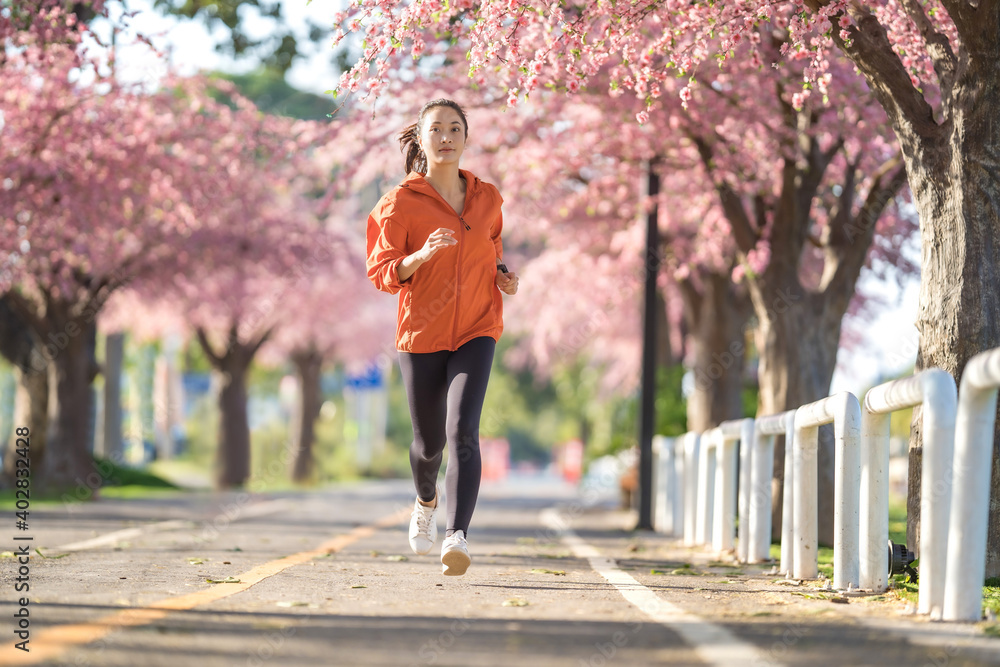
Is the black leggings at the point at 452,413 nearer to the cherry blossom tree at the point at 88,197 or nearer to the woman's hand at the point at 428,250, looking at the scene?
the woman's hand at the point at 428,250

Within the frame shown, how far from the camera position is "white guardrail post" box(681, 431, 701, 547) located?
11.4m

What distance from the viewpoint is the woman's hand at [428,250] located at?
217 inches

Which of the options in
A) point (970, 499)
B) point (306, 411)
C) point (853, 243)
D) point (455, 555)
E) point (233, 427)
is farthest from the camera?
point (306, 411)

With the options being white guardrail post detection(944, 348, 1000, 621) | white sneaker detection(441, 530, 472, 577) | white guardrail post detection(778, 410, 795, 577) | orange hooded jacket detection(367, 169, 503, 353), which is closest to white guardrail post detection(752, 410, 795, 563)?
white guardrail post detection(778, 410, 795, 577)

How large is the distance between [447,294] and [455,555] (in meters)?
1.21

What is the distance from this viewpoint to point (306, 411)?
3553 cm

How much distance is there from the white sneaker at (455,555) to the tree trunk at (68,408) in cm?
1395

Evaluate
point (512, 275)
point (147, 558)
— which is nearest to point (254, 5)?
point (147, 558)

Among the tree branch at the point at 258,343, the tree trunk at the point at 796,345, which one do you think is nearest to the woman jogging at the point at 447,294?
the tree trunk at the point at 796,345

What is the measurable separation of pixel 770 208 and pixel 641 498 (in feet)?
12.5

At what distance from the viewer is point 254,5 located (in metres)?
15.4

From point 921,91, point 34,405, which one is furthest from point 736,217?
point 34,405

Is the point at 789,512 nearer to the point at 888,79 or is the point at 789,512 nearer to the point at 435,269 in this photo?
the point at 888,79

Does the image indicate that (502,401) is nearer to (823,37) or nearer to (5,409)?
(5,409)
